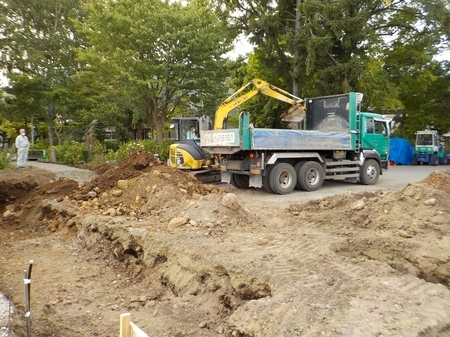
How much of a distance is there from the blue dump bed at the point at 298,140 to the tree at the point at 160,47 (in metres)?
7.24

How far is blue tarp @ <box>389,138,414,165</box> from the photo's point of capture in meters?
26.4

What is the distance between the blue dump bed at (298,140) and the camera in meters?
11.0

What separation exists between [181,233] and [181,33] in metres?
12.8

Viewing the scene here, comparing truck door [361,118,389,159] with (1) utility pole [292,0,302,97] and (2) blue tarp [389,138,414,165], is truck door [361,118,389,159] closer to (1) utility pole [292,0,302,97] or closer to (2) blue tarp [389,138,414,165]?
(1) utility pole [292,0,302,97]

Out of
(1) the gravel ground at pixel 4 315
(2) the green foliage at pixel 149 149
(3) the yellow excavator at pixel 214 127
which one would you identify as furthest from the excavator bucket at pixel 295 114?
(1) the gravel ground at pixel 4 315

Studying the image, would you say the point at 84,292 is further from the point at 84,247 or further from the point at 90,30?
the point at 90,30

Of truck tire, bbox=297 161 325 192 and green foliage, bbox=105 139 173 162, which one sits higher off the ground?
green foliage, bbox=105 139 173 162

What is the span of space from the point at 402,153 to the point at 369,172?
1428cm

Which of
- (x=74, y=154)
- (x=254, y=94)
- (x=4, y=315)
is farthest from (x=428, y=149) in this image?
(x=4, y=315)

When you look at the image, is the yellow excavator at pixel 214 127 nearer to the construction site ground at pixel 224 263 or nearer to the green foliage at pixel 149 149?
the construction site ground at pixel 224 263

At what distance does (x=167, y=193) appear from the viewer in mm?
7691

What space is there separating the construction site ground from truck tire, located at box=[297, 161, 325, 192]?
130 inches

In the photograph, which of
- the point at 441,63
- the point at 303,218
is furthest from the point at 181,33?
the point at 441,63

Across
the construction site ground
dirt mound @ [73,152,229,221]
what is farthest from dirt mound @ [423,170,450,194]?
dirt mound @ [73,152,229,221]
